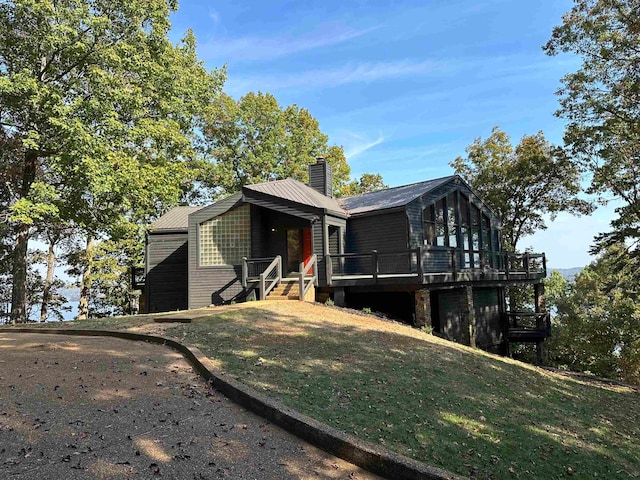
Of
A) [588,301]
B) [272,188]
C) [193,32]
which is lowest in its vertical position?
[588,301]

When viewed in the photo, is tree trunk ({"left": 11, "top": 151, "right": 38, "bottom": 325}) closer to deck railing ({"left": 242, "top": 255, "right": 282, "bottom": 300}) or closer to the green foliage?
deck railing ({"left": 242, "top": 255, "right": 282, "bottom": 300})

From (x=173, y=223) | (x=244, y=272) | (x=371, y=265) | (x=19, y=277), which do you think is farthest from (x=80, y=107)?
(x=371, y=265)

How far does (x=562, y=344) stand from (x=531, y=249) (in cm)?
698

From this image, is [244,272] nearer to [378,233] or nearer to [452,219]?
[378,233]

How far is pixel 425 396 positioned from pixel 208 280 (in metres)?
11.4

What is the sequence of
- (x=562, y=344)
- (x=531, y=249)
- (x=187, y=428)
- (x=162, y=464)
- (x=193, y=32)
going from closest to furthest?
1. (x=162, y=464)
2. (x=187, y=428)
3. (x=193, y=32)
4. (x=562, y=344)
5. (x=531, y=249)

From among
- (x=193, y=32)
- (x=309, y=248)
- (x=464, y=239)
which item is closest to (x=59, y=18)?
(x=193, y=32)

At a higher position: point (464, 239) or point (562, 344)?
point (464, 239)

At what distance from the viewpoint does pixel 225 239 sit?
15.8 meters

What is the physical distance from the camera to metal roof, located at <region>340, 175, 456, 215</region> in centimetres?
1605

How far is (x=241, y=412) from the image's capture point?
471cm

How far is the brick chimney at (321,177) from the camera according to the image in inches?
770

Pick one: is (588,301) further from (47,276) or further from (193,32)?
(47,276)

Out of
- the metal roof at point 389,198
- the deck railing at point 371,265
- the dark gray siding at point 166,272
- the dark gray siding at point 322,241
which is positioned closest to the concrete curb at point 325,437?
the dark gray siding at point 322,241
